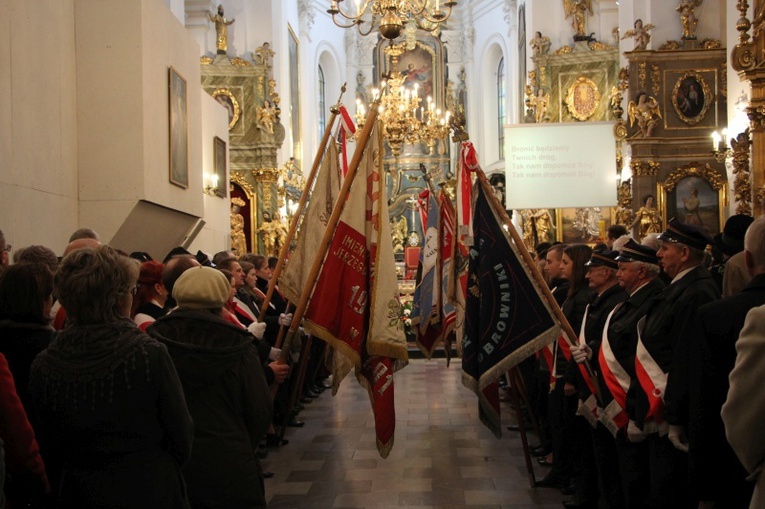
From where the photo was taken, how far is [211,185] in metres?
13.3

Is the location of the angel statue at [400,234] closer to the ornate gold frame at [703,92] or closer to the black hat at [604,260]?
the ornate gold frame at [703,92]

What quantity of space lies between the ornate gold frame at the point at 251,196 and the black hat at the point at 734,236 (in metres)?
16.9

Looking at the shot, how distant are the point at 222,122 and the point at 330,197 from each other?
820 cm

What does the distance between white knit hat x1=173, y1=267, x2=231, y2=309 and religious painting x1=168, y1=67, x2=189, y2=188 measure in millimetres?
5768

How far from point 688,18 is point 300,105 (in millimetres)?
13114

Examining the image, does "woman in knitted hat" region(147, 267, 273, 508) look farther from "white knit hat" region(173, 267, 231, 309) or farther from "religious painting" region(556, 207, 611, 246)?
"religious painting" region(556, 207, 611, 246)

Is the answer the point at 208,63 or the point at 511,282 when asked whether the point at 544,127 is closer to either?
the point at 511,282

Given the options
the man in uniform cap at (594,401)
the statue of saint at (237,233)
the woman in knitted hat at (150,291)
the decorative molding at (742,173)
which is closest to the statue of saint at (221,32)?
the statue of saint at (237,233)

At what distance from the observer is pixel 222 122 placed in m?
14.3

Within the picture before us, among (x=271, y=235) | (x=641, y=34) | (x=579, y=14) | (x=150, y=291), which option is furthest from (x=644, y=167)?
(x=150, y=291)

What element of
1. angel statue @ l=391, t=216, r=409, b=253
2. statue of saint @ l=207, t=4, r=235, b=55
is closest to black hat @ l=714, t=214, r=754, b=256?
statue of saint @ l=207, t=4, r=235, b=55

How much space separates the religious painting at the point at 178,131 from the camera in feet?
29.8

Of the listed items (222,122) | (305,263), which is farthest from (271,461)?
(222,122)

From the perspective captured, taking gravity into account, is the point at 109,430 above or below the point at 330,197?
below
